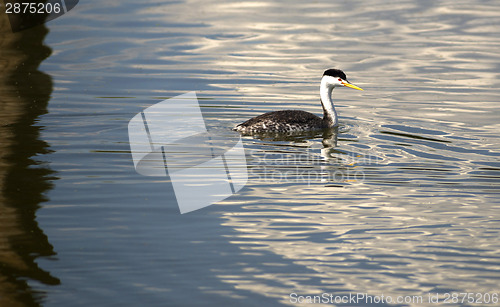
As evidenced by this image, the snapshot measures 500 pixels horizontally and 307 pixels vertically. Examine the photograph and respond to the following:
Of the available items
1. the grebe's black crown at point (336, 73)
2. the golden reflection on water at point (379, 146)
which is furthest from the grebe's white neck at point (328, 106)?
the golden reflection on water at point (379, 146)

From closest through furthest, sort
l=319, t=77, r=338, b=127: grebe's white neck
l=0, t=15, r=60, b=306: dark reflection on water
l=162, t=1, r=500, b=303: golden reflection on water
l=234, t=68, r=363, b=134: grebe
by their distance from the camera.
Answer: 1. l=0, t=15, r=60, b=306: dark reflection on water
2. l=162, t=1, r=500, b=303: golden reflection on water
3. l=234, t=68, r=363, b=134: grebe
4. l=319, t=77, r=338, b=127: grebe's white neck

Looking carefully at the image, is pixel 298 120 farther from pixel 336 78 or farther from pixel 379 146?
pixel 379 146

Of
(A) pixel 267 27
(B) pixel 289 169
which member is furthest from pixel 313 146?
(A) pixel 267 27

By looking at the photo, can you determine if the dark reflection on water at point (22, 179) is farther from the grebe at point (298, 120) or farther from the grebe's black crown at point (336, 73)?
the grebe's black crown at point (336, 73)

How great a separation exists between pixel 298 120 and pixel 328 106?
1.01m

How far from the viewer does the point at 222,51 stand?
67.2 feet

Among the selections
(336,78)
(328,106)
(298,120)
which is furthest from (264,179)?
(336,78)

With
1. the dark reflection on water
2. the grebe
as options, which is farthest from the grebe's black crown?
the dark reflection on water

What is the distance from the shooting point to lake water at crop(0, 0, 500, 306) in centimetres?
786

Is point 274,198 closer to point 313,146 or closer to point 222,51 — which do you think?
point 313,146

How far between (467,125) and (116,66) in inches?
335


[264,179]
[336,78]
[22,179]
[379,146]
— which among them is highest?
[22,179]

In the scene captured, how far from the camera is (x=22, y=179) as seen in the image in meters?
10.8

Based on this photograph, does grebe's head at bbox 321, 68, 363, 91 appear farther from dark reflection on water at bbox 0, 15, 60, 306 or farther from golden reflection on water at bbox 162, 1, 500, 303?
dark reflection on water at bbox 0, 15, 60, 306
